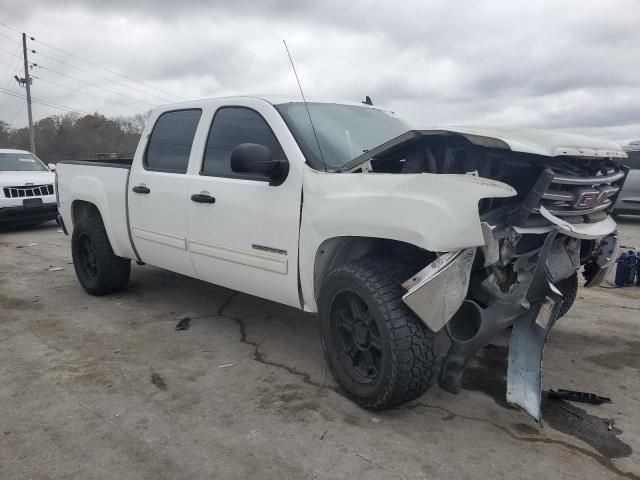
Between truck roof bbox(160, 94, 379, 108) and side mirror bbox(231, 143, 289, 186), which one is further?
truck roof bbox(160, 94, 379, 108)

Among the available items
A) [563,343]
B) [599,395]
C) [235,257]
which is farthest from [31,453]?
[563,343]

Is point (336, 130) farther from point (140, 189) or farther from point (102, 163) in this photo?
point (102, 163)

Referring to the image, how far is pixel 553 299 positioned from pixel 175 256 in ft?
9.45

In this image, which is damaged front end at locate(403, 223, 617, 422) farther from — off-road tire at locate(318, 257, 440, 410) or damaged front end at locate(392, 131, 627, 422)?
off-road tire at locate(318, 257, 440, 410)

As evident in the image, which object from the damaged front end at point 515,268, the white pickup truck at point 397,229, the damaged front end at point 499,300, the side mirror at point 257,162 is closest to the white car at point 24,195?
the white pickup truck at point 397,229

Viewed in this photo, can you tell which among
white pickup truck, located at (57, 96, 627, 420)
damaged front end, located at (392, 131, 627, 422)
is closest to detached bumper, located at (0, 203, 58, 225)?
white pickup truck, located at (57, 96, 627, 420)

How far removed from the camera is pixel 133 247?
502 centimetres

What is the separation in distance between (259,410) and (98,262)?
9.93 feet

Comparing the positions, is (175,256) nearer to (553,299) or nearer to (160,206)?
(160,206)

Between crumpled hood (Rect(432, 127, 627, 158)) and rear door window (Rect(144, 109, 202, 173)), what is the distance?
2333mm

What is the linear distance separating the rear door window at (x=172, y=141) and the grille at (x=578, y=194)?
2.73 meters

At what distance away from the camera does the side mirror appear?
3.25 meters

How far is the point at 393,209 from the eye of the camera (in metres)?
2.82

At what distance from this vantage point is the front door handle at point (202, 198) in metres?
3.96
